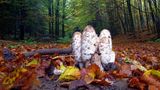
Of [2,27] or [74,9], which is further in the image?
[74,9]

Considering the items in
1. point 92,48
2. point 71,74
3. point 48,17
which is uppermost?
point 48,17

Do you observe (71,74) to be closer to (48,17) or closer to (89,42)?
(89,42)

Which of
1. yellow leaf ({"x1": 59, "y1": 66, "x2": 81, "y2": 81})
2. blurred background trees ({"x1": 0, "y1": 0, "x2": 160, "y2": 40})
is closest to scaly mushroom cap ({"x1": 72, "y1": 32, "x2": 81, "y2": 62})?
yellow leaf ({"x1": 59, "y1": 66, "x2": 81, "y2": 81})

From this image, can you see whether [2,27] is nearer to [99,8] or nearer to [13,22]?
[13,22]

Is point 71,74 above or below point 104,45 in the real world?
below

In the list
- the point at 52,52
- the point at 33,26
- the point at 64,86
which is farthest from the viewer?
the point at 33,26

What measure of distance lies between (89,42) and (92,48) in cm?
7

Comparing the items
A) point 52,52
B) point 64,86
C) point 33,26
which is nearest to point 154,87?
point 64,86

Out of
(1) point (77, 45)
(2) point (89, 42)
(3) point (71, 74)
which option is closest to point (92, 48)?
(2) point (89, 42)

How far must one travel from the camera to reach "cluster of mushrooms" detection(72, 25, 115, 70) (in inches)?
120

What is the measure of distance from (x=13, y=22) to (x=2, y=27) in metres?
1.10

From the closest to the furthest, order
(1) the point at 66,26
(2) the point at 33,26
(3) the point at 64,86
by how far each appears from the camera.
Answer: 1. (3) the point at 64,86
2. (2) the point at 33,26
3. (1) the point at 66,26

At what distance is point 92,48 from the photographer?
309cm

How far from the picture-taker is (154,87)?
2.41 m
